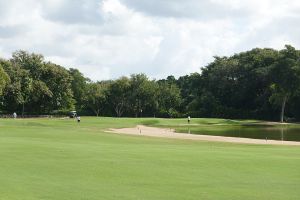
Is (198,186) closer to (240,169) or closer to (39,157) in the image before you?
(240,169)

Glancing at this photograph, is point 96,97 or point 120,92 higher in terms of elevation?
point 120,92

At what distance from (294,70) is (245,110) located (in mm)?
20841

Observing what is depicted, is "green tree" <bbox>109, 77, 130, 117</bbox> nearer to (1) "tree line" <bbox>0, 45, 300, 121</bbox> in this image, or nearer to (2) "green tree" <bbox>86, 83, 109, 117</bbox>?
(1) "tree line" <bbox>0, 45, 300, 121</bbox>

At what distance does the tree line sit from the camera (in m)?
105

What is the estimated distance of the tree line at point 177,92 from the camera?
344ft

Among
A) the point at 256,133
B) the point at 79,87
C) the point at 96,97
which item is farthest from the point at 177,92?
the point at 256,133

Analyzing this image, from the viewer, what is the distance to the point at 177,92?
126 m

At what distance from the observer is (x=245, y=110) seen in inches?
4798

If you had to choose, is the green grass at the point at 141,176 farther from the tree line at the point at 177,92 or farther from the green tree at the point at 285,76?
the green tree at the point at 285,76

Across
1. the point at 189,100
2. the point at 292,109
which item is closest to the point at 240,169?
the point at 292,109

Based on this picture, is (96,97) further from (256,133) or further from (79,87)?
(256,133)

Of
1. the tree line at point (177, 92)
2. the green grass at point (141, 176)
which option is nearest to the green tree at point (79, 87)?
the tree line at point (177, 92)

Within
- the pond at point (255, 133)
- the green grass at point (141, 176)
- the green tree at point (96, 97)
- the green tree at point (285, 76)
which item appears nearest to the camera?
the green grass at point (141, 176)

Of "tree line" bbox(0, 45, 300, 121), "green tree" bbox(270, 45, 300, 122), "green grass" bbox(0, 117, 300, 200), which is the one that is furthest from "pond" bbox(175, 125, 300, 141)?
"tree line" bbox(0, 45, 300, 121)
